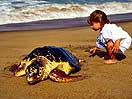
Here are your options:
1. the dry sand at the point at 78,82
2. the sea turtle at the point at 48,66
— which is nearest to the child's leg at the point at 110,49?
the dry sand at the point at 78,82

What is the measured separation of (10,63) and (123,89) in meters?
2.15

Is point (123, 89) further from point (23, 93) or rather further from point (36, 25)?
point (36, 25)

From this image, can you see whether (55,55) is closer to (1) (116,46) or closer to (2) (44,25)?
(1) (116,46)

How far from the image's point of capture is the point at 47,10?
43.7 feet

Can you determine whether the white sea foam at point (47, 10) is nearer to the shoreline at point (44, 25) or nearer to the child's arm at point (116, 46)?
the shoreline at point (44, 25)

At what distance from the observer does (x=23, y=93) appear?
460 cm

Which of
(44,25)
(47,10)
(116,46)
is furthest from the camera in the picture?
(47,10)

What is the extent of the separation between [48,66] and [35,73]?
0.24 metres

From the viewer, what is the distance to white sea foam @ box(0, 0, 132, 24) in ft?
39.7

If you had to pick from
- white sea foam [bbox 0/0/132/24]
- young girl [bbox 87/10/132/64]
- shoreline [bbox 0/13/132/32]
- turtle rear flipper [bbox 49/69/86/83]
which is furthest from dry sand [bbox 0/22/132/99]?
white sea foam [bbox 0/0/132/24]

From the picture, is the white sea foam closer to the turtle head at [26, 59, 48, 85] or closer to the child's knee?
the child's knee

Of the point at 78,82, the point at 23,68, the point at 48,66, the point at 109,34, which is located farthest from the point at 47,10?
the point at 78,82

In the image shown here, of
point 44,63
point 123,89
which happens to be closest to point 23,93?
point 44,63

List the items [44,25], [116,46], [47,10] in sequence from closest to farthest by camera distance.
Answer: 1. [116,46]
2. [44,25]
3. [47,10]
